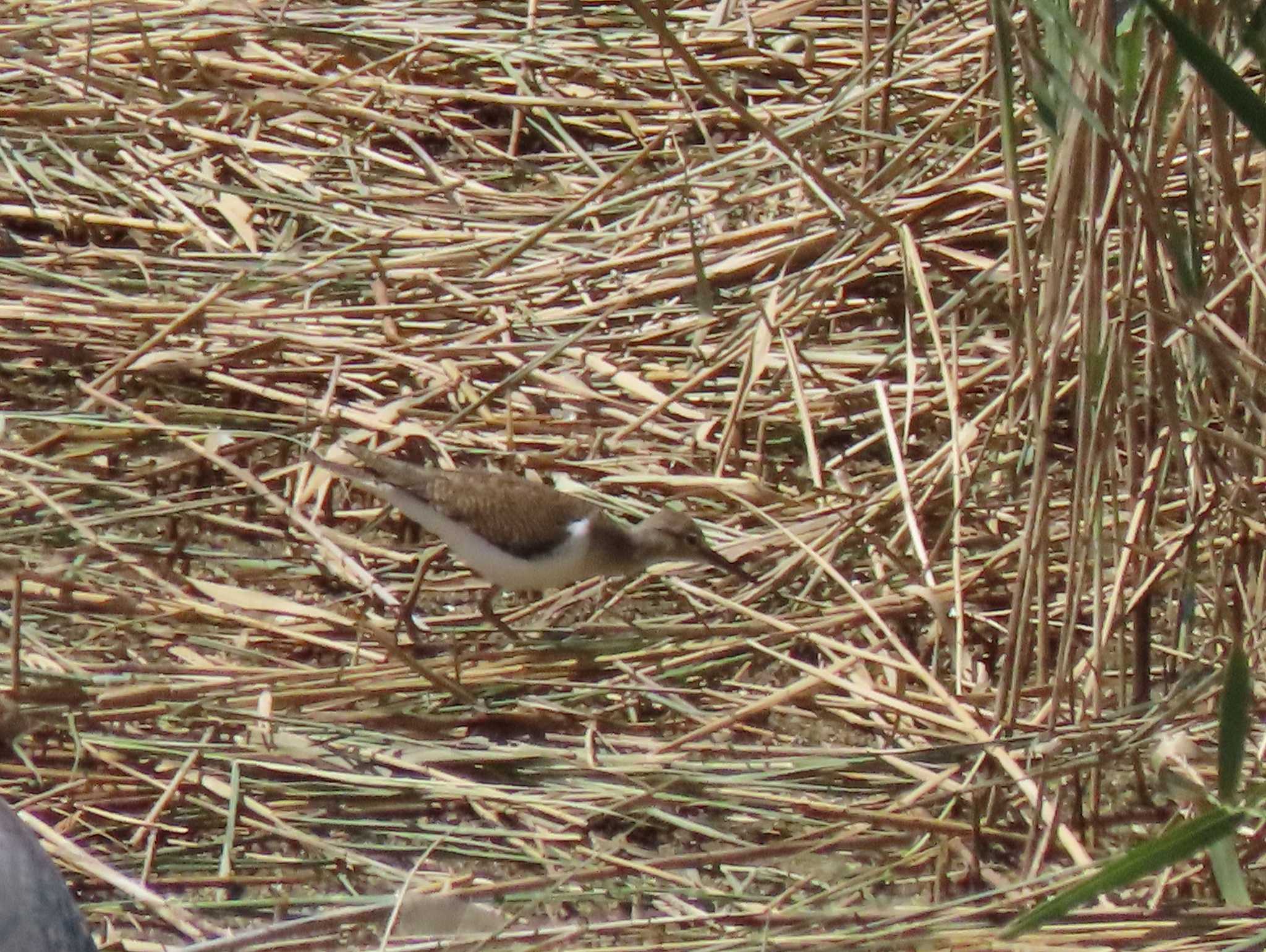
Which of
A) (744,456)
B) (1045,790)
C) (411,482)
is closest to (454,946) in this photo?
(1045,790)

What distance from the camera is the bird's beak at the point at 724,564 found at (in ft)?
13.6

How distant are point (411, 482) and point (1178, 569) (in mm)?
1886

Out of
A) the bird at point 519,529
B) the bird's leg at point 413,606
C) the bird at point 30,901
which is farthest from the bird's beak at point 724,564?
the bird at point 30,901

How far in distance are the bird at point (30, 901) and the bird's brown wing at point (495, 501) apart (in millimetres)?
1762

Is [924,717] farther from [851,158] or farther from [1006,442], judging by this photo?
[851,158]

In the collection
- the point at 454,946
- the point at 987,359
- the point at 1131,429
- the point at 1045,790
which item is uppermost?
the point at 1131,429

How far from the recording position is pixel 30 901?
7.47 feet

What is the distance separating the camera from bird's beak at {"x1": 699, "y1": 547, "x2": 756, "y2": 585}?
414 cm

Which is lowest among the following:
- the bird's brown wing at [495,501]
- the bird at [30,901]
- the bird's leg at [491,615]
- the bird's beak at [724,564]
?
the bird's leg at [491,615]

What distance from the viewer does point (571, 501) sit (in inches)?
168

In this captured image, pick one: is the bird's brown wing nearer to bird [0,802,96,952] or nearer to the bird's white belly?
the bird's white belly

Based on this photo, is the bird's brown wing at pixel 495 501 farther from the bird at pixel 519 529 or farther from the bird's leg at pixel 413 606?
the bird's leg at pixel 413 606

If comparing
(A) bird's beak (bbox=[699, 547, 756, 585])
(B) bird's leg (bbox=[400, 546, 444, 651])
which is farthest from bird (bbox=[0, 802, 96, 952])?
(A) bird's beak (bbox=[699, 547, 756, 585])

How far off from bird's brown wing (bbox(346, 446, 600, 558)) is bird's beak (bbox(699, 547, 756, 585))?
0.99ft
